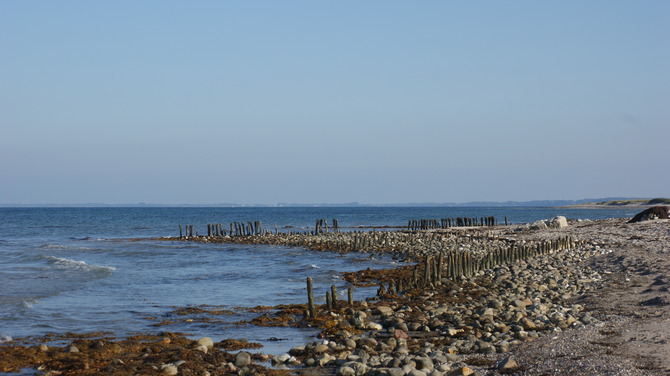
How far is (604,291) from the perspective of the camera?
19516mm

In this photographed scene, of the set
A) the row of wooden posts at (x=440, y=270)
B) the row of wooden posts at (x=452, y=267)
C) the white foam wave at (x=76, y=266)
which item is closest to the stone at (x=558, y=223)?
the row of wooden posts at (x=440, y=270)

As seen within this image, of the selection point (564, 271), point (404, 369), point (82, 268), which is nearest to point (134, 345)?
point (404, 369)

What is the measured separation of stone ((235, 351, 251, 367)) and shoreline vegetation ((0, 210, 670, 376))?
0.03 metres

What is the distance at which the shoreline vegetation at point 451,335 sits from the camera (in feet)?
38.8

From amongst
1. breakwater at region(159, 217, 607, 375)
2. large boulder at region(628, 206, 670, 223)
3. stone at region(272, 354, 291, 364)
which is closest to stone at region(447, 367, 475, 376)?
breakwater at region(159, 217, 607, 375)

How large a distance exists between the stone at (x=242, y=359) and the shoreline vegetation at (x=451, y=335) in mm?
30

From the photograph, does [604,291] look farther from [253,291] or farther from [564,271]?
[253,291]

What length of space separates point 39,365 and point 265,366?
4.46m

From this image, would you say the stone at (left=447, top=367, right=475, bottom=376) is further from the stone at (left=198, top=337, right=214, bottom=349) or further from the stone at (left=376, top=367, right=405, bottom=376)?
the stone at (left=198, top=337, right=214, bottom=349)

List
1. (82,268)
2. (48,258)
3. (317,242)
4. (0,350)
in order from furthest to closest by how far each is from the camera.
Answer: (317,242)
(48,258)
(82,268)
(0,350)

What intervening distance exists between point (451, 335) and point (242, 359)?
191 inches

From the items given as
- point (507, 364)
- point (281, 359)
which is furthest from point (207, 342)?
point (507, 364)

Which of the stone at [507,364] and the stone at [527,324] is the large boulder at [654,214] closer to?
the stone at [527,324]

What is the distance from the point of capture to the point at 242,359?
12.6 m
